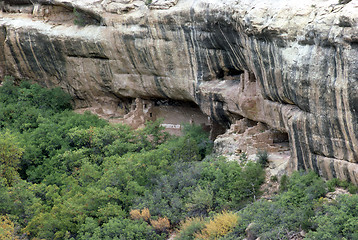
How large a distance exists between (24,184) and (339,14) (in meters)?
13.7

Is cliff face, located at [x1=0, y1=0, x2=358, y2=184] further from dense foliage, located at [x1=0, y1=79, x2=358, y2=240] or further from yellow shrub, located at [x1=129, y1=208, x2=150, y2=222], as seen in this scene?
yellow shrub, located at [x1=129, y1=208, x2=150, y2=222]

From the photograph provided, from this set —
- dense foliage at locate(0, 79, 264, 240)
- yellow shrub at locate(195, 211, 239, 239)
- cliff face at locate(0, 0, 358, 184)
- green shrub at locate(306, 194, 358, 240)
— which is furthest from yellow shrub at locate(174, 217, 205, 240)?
green shrub at locate(306, 194, 358, 240)

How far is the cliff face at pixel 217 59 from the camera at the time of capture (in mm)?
19859

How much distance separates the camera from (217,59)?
2692 cm

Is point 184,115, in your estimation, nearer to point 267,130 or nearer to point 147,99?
point 147,99

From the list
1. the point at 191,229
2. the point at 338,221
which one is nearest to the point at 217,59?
the point at 191,229

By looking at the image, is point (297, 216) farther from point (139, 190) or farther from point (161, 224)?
point (139, 190)

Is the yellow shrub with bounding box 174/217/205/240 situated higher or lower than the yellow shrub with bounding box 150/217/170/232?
higher

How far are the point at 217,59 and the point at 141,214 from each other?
7.21 meters

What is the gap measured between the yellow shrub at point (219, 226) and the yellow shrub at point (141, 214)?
2.60 m

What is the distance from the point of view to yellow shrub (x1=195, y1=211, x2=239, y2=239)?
2055 centimetres

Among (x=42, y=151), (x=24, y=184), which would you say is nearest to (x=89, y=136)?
(x=42, y=151)

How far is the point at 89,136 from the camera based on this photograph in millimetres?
30016

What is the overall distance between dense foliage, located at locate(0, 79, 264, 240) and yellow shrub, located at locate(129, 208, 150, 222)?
0.03 m
